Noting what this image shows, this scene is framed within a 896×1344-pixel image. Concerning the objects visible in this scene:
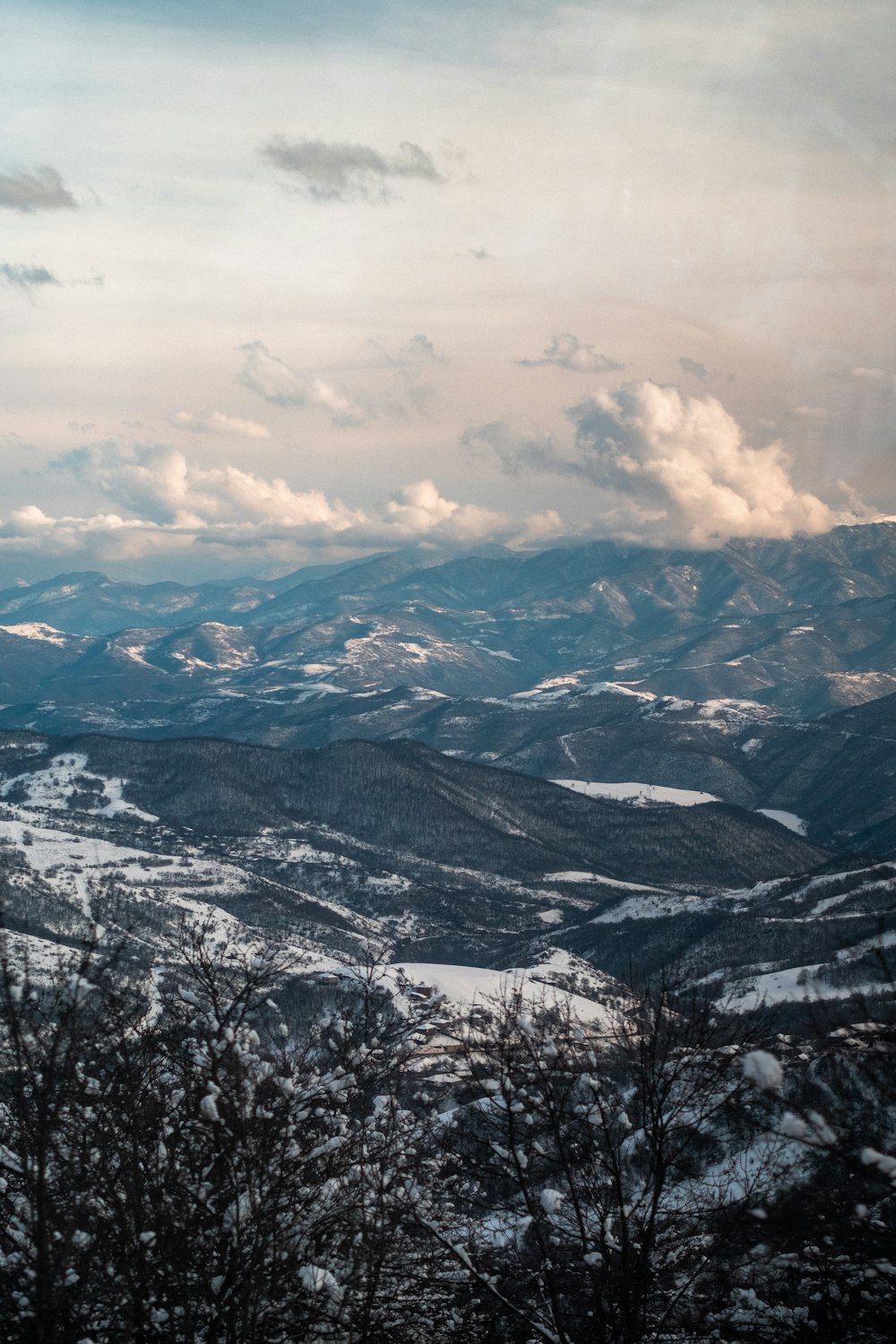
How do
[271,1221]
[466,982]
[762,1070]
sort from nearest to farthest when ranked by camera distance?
[762,1070], [271,1221], [466,982]

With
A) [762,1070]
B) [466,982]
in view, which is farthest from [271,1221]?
[466,982]

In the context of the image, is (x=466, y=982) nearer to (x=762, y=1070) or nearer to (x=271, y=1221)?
(x=271, y=1221)

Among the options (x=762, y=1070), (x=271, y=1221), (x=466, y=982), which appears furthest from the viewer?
(x=466, y=982)

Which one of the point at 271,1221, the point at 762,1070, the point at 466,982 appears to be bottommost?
the point at 466,982

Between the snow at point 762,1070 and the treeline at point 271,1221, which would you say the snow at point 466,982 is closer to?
the treeline at point 271,1221

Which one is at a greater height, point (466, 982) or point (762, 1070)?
point (762, 1070)

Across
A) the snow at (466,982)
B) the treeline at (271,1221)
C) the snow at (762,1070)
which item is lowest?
the snow at (466,982)

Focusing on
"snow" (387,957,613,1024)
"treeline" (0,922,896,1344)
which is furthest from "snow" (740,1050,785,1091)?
"snow" (387,957,613,1024)

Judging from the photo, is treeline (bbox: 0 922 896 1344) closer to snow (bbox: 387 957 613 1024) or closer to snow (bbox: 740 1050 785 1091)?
snow (bbox: 740 1050 785 1091)

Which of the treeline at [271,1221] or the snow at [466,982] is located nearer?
the treeline at [271,1221]

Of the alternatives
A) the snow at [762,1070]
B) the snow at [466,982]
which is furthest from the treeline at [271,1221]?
the snow at [466,982]

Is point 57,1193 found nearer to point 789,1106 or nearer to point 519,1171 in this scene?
point 519,1171
